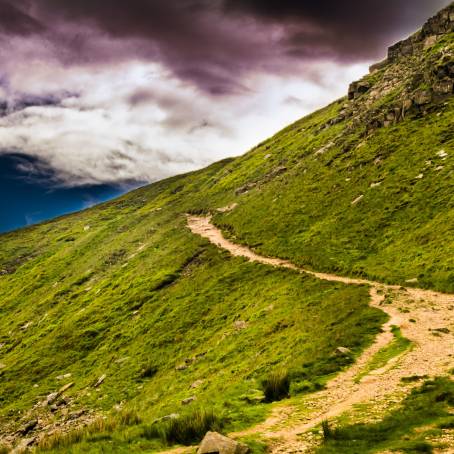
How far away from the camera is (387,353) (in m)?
23.5

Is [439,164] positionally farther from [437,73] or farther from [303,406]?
[303,406]

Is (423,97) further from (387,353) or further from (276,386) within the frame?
(276,386)

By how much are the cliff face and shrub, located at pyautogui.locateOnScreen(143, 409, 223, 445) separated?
86.1 m

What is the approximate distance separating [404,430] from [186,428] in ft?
28.1

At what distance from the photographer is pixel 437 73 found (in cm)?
8669

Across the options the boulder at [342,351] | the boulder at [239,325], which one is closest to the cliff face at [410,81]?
the boulder at [239,325]

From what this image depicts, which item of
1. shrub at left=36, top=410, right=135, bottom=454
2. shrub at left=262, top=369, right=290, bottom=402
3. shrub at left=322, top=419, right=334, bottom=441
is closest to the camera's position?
shrub at left=322, top=419, right=334, bottom=441

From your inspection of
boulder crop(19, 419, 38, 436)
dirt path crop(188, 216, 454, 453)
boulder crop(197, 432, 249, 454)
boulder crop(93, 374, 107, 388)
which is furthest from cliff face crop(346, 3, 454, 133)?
boulder crop(19, 419, 38, 436)

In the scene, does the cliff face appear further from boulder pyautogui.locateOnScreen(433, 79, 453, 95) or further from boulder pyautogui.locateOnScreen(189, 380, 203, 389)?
boulder pyautogui.locateOnScreen(189, 380, 203, 389)

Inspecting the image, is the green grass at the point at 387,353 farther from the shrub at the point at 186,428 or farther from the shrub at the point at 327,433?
the shrub at the point at 186,428

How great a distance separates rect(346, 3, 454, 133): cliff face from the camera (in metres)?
85.5

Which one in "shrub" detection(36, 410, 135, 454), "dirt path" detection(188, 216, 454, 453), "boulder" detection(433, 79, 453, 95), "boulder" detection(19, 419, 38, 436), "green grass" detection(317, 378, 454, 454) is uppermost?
"boulder" detection(433, 79, 453, 95)

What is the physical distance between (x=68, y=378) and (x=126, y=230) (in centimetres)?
10166

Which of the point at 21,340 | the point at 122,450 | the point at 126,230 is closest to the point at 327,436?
the point at 122,450
